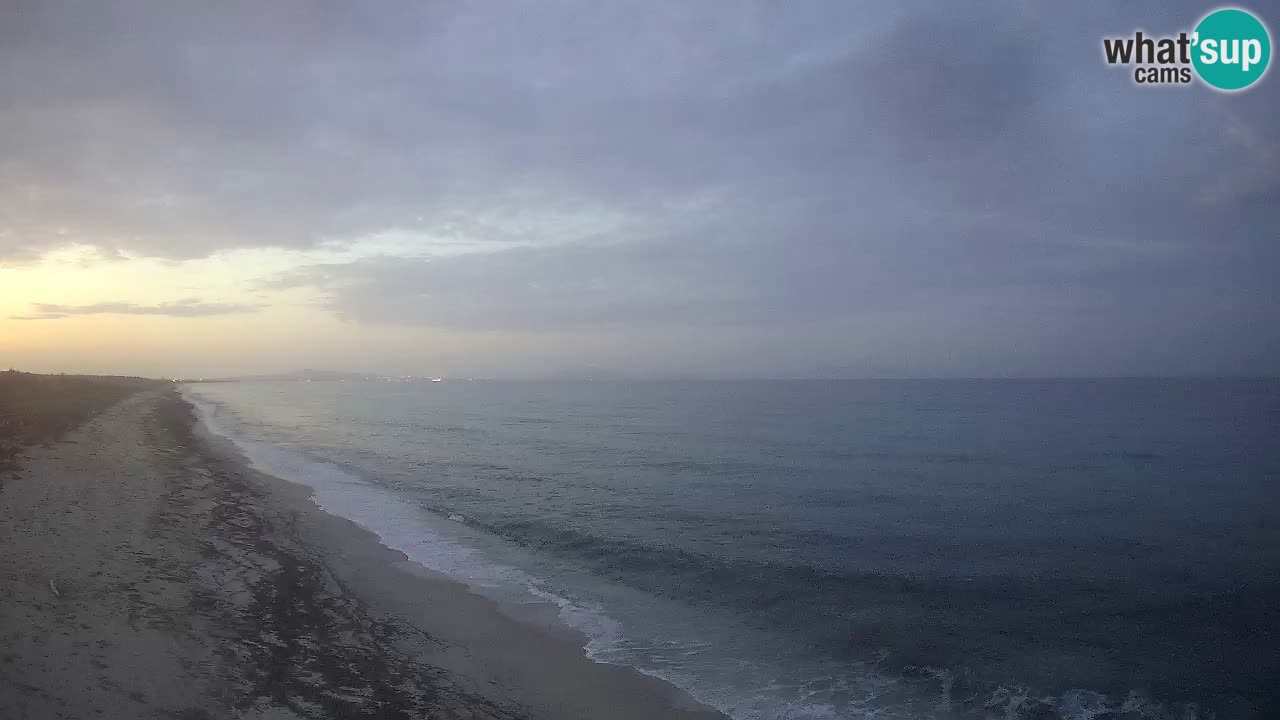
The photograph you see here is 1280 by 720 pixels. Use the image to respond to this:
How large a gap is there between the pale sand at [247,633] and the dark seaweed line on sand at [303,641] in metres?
0.04

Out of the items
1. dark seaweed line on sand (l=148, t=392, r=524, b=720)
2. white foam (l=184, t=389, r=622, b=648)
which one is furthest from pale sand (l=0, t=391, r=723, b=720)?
white foam (l=184, t=389, r=622, b=648)

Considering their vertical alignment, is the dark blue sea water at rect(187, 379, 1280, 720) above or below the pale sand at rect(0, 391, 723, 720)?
below

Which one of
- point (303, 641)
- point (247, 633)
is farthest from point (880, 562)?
point (247, 633)

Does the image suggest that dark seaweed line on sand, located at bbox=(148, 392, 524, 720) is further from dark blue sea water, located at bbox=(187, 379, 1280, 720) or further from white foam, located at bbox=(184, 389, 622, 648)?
dark blue sea water, located at bbox=(187, 379, 1280, 720)

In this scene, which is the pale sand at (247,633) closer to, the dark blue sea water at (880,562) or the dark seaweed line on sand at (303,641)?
the dark seaweed line on sand at (303,641)

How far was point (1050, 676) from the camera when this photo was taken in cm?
1226

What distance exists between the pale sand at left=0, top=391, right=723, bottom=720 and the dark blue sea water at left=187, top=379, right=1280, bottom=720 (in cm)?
159

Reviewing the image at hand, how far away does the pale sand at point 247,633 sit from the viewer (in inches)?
373

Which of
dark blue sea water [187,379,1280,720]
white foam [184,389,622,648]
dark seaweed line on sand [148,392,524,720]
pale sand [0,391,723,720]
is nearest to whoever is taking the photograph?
pale sand [0,391,723,720]

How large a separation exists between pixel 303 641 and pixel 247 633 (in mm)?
1157

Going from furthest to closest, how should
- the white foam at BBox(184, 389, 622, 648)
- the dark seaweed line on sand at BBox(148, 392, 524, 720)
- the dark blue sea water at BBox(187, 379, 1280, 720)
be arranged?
the white foam at BBox(184, 389, 622, 648), the dark blue sea water at BBox(187, 379, 1280, 720), the dark seaweed line on sand at BBox(148, 392, 524, 720)

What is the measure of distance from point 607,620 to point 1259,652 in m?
14.3

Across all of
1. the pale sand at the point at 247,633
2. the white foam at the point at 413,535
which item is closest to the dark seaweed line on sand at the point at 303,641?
the pale sand at the point at 247,633

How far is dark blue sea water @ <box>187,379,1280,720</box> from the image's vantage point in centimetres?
1202
